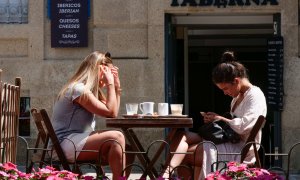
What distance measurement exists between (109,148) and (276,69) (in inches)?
198

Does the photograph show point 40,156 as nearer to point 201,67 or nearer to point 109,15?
point 109,15

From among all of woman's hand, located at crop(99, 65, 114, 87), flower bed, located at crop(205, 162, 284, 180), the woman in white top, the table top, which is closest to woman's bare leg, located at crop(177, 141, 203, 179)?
the woman in white top

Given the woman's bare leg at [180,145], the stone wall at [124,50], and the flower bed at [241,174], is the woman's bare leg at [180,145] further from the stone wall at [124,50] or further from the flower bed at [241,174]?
the stone wall at [124,50]

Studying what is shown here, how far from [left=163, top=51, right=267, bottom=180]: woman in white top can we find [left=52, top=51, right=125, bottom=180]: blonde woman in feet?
1.70

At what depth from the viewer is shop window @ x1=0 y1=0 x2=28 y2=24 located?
1078cm

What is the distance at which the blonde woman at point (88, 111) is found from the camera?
5.96 meters

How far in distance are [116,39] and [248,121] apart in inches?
189

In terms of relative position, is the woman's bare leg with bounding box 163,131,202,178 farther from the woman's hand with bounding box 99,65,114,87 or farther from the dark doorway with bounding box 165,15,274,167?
the dark doorway with bounding box 165,15,274,167

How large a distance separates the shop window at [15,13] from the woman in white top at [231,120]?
201 inches

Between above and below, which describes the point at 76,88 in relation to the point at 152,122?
above

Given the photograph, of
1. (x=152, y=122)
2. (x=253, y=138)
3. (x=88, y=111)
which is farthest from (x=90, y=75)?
(x=253, y=138)

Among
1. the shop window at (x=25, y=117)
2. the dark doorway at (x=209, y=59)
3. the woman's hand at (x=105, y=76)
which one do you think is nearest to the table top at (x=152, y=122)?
the woman's hand at (x=105, y=76)

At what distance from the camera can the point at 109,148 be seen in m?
5.91

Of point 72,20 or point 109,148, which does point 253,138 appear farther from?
point 72,20
